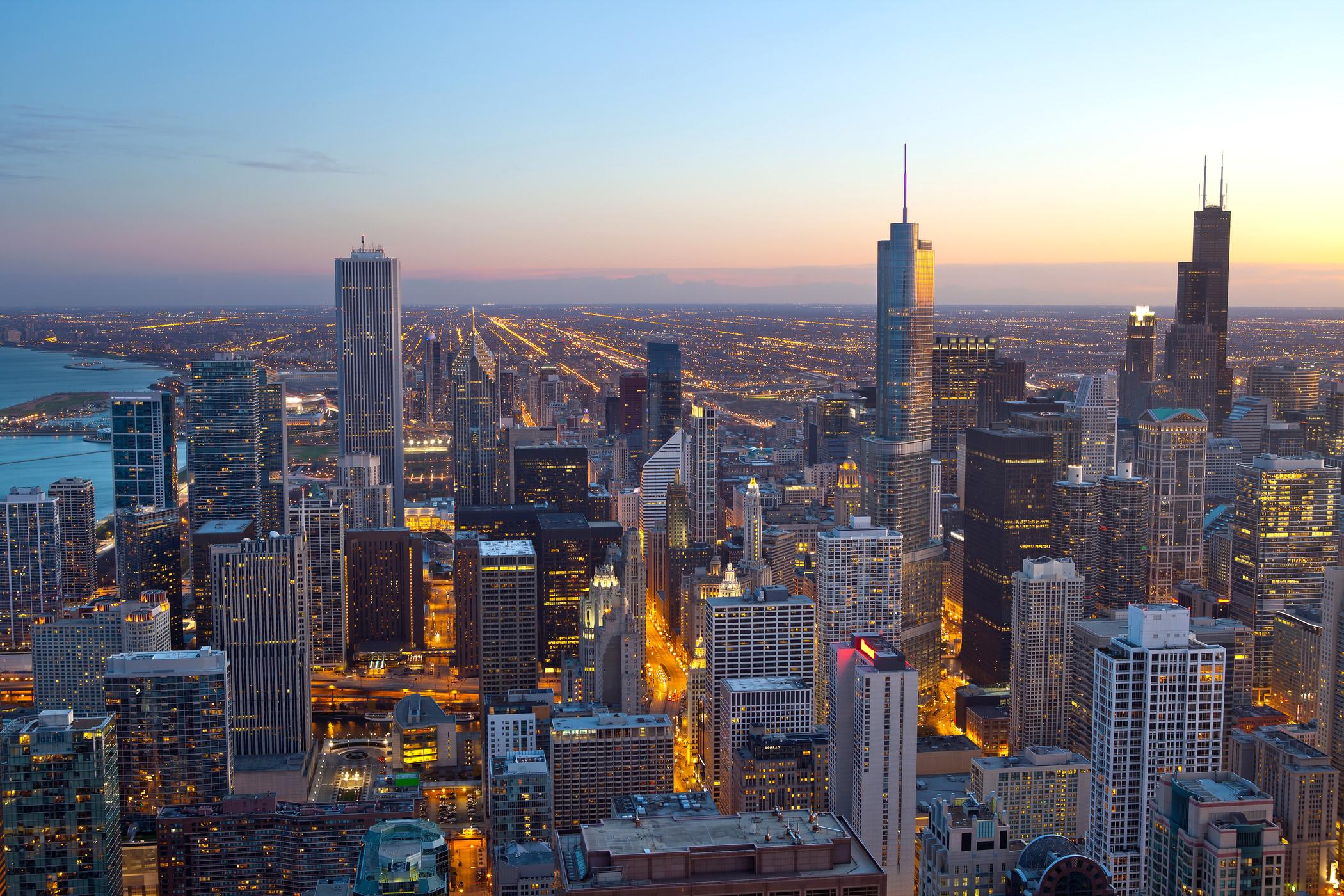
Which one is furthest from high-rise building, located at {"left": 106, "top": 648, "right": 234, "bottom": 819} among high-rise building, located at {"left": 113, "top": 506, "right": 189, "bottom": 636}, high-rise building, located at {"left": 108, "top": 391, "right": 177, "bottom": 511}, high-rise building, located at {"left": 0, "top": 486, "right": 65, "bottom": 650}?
high-rise building, located at {"left": 108, "top": 391, "right": 177, "bottom": 511}

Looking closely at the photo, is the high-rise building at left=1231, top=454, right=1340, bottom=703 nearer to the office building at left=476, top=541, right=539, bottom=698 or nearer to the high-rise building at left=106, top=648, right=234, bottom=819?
the office building at left=476, top=541, right=539, bottom=698

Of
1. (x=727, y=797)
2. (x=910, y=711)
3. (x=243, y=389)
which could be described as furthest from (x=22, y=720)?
(x=243, y=389)

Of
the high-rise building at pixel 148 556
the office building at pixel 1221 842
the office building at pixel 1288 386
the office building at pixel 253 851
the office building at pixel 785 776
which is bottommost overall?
the office building at pixel 253 851

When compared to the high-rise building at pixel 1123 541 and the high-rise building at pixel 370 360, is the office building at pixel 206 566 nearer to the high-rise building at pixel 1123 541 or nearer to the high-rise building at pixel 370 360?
the high-rise building at pixel 370 360

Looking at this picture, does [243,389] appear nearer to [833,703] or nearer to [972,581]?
[972,581]

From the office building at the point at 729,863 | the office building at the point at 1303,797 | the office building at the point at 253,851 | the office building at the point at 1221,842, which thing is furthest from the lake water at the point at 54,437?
the office building at the point at 1303,797
